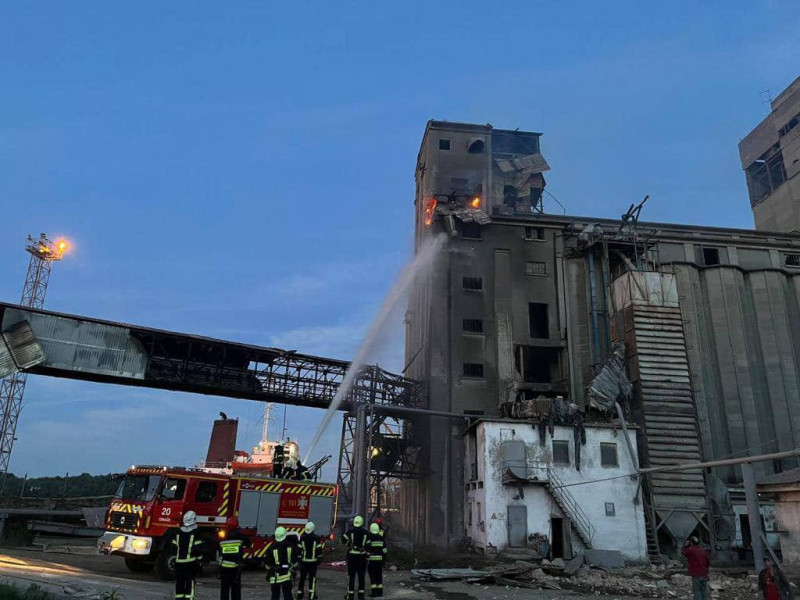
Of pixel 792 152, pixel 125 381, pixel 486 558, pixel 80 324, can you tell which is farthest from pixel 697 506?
pixel 792 152

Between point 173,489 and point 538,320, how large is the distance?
84.8 ft

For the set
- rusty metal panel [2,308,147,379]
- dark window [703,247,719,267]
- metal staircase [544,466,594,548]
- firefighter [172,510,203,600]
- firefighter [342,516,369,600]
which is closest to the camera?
firefighter [172,510,203,600]

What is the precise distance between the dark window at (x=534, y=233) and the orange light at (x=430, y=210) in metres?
6.19

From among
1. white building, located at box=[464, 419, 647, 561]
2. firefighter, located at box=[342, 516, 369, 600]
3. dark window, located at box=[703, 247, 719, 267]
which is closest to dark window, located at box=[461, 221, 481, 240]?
white building, located at box=[464, 419, 647, 561]

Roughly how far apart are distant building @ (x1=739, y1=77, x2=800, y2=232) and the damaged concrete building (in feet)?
45.7

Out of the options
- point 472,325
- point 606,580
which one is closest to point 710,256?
point 472,325

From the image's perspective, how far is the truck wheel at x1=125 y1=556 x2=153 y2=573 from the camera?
16.8 meters

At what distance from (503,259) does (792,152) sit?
36.2 meters

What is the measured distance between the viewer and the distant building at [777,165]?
2085 inches

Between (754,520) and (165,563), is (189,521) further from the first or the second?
(754,520)

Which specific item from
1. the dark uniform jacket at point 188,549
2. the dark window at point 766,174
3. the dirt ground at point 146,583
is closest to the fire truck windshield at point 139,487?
the dirt ground at point 146,583

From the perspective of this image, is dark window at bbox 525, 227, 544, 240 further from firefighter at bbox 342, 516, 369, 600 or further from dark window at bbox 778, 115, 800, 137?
dark window at bbox 778, 115, 800, 137

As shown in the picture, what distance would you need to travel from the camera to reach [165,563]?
627 inches

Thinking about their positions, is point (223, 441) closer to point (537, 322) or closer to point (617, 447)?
point (537, 322)
